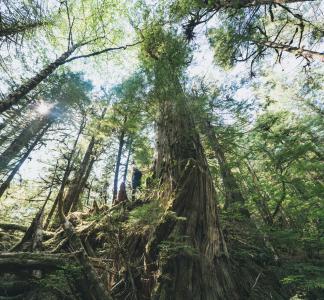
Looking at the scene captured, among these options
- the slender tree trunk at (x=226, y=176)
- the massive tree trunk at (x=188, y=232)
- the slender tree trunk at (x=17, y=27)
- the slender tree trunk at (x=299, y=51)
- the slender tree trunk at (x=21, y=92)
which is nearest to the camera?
the massive tree trunk at (x=188, y=232)

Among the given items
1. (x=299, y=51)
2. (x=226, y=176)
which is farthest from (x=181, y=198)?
(x=299, y=51)

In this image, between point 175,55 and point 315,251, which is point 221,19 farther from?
point 315,251

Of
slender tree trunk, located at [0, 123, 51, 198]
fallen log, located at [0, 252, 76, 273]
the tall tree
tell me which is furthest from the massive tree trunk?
slender tree trunk, located at [0, 123, 51, 198]

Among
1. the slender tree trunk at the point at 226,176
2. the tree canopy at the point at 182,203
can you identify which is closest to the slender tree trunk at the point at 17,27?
the tree canopy at the point at 182,203

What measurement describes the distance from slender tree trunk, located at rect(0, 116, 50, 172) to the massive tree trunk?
334 inches

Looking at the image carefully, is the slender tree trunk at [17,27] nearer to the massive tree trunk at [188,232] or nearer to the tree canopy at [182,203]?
the tree canopy at [182,203]

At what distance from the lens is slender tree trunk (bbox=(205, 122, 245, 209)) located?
667 centimetres

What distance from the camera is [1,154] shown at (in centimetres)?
1069

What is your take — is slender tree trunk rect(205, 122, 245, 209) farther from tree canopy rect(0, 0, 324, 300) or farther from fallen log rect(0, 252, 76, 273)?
fallen log rect(0, 252, 76, 273)

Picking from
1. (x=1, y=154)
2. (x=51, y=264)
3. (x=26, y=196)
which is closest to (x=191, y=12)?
(x=51, y=264)

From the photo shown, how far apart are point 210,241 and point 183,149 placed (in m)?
2.13

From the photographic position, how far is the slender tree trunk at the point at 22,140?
10.6 metres

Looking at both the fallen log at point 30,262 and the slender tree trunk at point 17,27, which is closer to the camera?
the fallen log at point 30,262

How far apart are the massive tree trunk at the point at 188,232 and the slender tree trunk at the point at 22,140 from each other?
8.49 m
